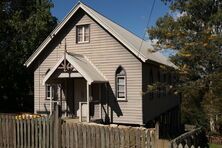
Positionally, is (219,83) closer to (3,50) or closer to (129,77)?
(129,77)

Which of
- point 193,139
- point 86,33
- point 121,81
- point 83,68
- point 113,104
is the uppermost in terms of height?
point 86,33

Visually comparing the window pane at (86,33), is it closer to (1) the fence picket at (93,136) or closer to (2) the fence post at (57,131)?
(2) the fence post at (57,131)

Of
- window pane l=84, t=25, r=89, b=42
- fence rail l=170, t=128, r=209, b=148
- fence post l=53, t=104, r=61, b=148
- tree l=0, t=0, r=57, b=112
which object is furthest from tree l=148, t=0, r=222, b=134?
tree l=0, t=0, r=57, b=112

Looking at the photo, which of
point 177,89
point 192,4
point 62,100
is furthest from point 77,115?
point 192,4

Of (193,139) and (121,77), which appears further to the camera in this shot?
(121,77)

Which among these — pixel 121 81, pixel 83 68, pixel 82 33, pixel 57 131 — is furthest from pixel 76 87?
pixel 57 131

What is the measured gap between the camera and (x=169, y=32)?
18.7 metres

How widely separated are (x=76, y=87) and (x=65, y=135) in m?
12.9

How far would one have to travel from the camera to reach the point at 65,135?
12.2 meters

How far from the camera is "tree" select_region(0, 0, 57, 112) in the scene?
35.0 meters

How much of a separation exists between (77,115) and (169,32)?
9.52 m

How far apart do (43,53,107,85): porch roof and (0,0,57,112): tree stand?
12.8 m

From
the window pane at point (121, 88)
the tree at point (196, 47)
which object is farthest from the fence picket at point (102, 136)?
the window pane at point (121, 88)

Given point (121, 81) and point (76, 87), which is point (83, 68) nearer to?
point (121, 81)
